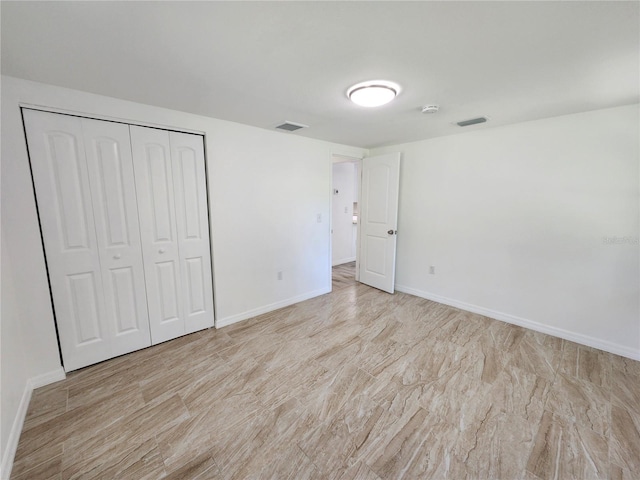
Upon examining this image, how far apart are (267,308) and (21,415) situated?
2.03 meters

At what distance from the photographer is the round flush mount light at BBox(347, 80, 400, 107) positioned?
5.85ft

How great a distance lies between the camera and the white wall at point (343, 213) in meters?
5.55

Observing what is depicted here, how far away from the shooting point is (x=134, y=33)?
4.18ft

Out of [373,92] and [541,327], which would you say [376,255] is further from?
[373,92]

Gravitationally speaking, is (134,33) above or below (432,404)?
above

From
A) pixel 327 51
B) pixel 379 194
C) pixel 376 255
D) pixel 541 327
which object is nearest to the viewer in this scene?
pixel 327 51

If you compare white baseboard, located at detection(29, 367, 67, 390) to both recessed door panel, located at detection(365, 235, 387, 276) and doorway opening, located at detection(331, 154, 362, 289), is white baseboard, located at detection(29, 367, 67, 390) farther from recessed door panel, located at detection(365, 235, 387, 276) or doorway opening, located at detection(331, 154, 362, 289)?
doorway opening, located at detection(331, 154, 362, 289)

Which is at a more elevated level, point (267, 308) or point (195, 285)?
point (195, 285)

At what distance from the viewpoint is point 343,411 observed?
174 cm

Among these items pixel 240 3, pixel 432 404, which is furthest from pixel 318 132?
pixel 432 404

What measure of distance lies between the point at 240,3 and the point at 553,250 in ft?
10.7

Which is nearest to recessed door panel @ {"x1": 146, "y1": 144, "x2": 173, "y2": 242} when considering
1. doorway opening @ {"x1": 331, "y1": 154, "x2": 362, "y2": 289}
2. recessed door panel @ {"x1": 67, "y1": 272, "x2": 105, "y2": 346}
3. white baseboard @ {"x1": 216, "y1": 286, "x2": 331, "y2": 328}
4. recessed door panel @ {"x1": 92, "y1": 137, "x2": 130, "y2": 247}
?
recessed door panel @ {"x1": 92, "y1": 137, "x2": 130, "y2": 247}

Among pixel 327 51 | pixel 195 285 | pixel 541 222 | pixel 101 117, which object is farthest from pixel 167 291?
pixel 541 222

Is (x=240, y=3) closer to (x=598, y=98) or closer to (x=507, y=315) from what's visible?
(x=598, y=98)
